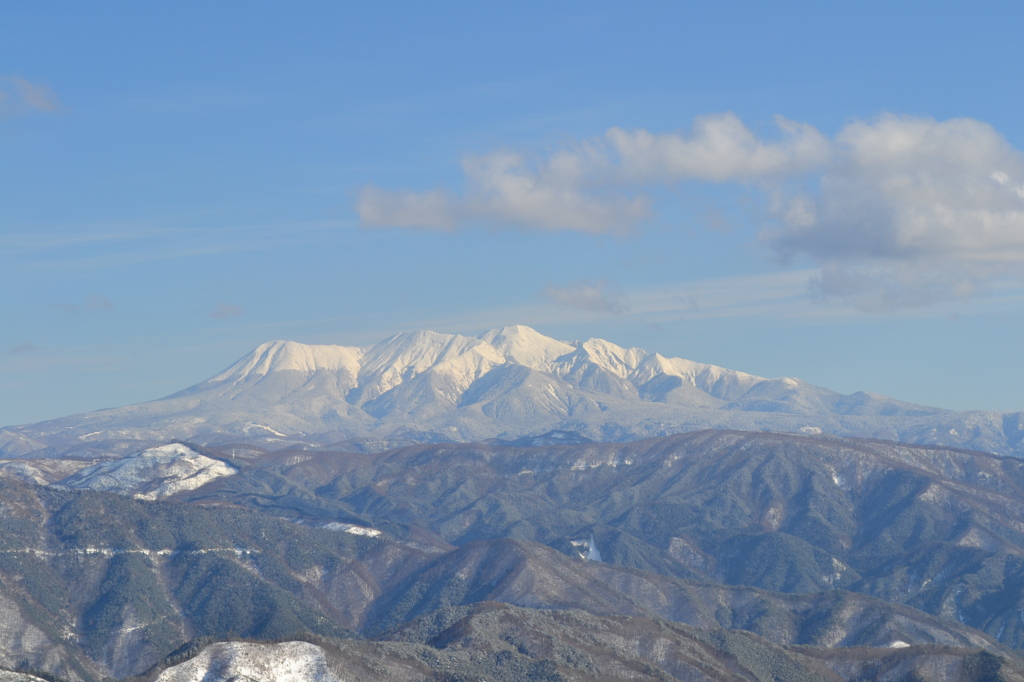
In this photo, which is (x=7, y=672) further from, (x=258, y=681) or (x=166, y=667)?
Result: (x=258, y=681)

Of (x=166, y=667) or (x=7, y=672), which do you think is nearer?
(x=7, y=672)

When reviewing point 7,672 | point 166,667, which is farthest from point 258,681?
point 7,672
